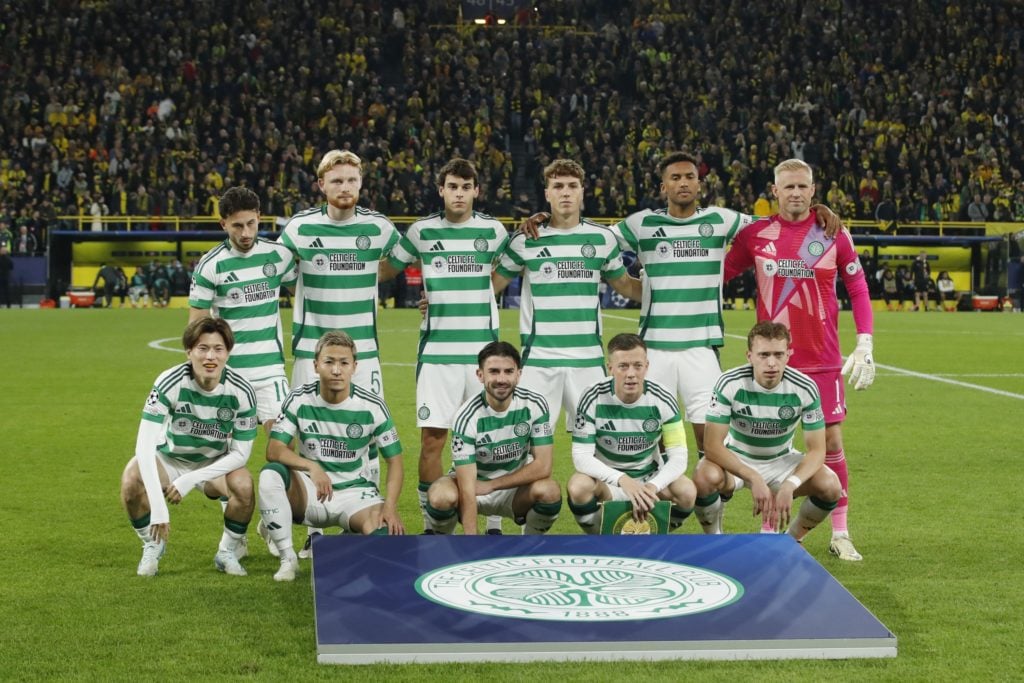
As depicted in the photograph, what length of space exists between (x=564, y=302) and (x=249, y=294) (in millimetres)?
1658

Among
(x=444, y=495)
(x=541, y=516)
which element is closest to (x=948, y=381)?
(x=541, y=516)

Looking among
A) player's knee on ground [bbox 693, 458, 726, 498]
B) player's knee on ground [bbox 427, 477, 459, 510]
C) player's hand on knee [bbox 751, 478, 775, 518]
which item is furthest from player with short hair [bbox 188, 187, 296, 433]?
player's hand on knee [bbox 751, 478, 775, 518]

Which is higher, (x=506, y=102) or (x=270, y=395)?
(x=506, y=102)

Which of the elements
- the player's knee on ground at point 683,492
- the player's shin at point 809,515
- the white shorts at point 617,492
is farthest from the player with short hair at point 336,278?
the player's shin at point 809,515

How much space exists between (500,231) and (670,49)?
33463 mm

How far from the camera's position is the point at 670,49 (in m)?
38.8

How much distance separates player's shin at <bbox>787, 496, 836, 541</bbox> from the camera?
624 cm

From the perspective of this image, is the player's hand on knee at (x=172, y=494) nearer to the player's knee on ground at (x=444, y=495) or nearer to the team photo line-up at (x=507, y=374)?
the team photo line-up at (x=507, y=374)

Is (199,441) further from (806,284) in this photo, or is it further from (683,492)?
(806,284)

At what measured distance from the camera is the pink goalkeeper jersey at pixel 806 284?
6633 mm

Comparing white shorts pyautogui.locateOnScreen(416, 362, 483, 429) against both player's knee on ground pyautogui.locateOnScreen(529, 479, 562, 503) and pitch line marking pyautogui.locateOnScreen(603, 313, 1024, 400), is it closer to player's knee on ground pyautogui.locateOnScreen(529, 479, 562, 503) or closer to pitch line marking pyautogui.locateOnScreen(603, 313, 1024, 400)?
player's knee on ground pyautogui.locateOnScreen(529, 479, 562, 503)

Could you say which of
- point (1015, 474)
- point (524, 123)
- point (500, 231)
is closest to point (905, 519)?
point (1015, 474)

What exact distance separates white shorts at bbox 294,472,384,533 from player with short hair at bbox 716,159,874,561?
7.62ft

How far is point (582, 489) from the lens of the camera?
20.2ft
